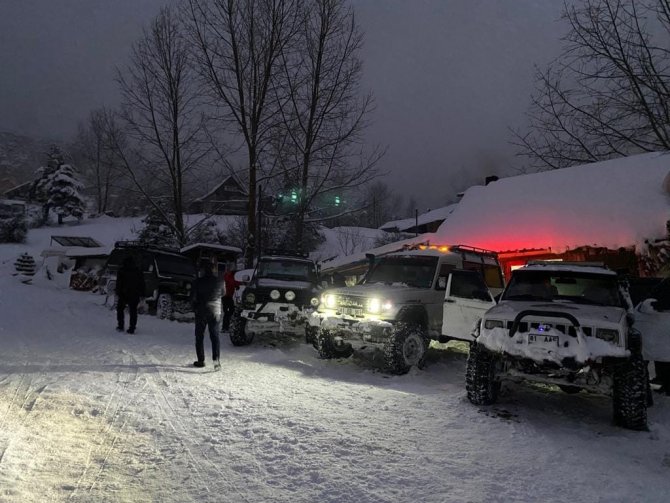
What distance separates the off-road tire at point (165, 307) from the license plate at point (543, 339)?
10.8 meters

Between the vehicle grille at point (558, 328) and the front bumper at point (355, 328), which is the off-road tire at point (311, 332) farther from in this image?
the vehicle grille at point (558, 328)

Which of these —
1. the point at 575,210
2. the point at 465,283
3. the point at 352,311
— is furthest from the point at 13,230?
the point at 465,283

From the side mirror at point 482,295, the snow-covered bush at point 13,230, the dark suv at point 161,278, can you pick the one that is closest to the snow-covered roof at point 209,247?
the dark suv at point 161,278

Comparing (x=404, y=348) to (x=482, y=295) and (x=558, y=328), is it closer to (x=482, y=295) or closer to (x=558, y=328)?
(x=482, y=295)

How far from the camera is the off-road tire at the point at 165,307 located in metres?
13.8

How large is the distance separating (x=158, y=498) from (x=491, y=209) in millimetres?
19451

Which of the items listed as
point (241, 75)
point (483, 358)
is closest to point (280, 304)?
point (483, 358)

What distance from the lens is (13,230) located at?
44.0 metres

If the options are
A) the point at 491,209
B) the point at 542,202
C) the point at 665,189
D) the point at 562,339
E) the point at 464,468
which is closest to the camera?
the point at 464,468

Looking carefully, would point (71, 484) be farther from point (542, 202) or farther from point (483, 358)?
point (542, 202)

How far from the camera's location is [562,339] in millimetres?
5648

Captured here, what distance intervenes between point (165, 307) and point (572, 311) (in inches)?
438

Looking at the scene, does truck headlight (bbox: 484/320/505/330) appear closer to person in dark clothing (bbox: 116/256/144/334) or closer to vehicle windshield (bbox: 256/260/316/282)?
vehicle windshield (bbox: 256/260/316/282)

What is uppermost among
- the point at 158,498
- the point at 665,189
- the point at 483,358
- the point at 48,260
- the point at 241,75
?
the point at 241,75
